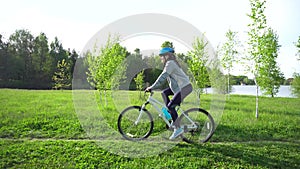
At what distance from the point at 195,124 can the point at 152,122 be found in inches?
46.0

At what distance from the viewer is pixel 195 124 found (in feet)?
22.7

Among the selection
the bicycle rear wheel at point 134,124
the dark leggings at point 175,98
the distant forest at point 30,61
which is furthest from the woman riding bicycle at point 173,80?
the distant forest at point 30,61

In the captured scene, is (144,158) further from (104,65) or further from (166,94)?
(104,65)

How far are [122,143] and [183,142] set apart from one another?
1.69 m

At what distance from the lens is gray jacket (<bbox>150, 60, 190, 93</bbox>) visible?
6.47 meters

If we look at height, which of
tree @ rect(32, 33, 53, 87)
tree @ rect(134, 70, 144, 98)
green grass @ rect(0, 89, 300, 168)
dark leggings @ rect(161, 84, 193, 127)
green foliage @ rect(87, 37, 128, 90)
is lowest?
green grass @ rect(0, 89, 300, 168)

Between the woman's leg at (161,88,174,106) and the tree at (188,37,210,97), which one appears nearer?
the woman's leg at (161,88,174,106)

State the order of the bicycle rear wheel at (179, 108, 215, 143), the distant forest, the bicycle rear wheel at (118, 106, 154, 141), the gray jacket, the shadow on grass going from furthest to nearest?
the distant forest, the bicycle rear wheel at (118, 106, 154, 141), the bicycle rear wheel at (179, 108, 215, 143), the gray jacket, the shadow on grass

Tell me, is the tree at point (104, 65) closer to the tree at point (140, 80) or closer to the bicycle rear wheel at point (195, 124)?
the tree at point (140, 80)

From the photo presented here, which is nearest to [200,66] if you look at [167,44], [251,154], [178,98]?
[167,44]

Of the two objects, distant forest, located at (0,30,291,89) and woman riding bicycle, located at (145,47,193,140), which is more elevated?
distant forest, located at (0,30,291,89)

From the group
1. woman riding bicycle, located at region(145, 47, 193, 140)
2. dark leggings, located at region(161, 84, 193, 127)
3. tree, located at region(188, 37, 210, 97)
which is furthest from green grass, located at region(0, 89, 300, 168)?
tree, located at region(188, 37, 210, 97)

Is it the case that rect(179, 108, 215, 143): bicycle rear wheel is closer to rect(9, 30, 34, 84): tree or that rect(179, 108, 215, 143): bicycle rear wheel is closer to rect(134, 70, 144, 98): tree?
rect(134, 70, 144, 98): tree

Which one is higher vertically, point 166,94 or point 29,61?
point 29,61
